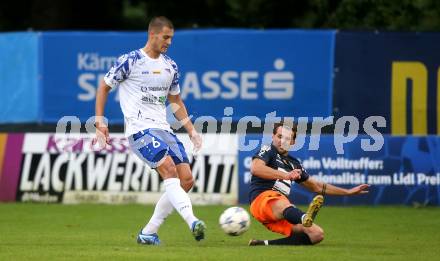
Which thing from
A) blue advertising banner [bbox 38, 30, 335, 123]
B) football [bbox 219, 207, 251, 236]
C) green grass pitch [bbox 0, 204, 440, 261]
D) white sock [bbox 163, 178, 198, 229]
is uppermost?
blue advertising banner [bbox 38, 30, 335, 123]

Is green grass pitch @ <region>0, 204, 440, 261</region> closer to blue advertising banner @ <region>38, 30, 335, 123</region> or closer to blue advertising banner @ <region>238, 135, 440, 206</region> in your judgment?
blue advertising banner @ <region>238, 135, 440, 206</region>

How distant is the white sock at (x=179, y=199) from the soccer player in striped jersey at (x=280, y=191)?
1.02 meters

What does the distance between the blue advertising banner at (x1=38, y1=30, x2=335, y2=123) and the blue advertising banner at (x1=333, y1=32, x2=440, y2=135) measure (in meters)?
0.34

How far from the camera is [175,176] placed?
1209 cm

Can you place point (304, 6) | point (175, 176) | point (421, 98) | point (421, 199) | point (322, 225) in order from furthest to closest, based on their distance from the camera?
1. point (304, 6)
2. point (421, 98)
3. point (421, 199)
4. point (322, 225)
5. point (175, 176)

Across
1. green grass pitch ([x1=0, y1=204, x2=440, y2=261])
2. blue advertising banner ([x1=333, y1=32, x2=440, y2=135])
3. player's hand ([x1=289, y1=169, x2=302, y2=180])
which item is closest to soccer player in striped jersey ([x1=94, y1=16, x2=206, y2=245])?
green grass pitch ([x1=0, y1=204, x2=440, y2=261])

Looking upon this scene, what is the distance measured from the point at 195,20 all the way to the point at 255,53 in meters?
8.08

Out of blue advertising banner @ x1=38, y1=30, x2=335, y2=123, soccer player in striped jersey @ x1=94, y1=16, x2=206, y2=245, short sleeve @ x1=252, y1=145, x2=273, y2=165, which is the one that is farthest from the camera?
blue advertising banner @ x1=38, y1=30, x2=335, y2=123

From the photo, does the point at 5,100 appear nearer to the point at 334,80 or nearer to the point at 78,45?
the point at 78,45

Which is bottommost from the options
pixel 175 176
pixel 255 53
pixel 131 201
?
pixel 131 201

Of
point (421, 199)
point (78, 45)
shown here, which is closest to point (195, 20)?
point (78, 45)

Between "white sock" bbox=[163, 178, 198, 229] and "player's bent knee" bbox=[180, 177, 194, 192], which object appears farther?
"player's bent knee" bbox=[180, 177, 194, 192]

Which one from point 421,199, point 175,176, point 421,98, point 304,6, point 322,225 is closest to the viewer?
point 175,176

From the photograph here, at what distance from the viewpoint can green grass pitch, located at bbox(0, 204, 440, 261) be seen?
11.3 metres
